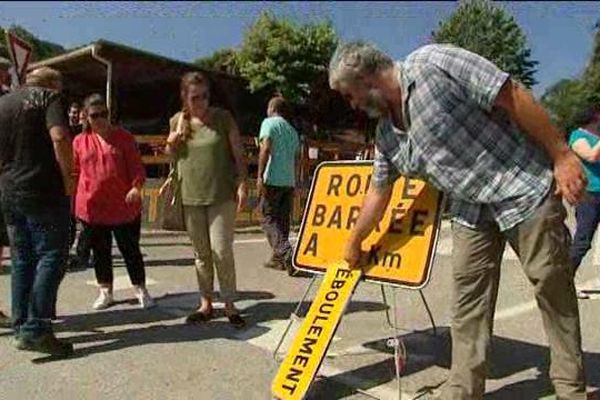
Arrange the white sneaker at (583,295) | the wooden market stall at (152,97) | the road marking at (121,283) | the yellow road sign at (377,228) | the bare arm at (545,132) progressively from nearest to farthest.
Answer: the bare arm at (545,132), the yellow road sign at (377,228), the white sneaker at (583,295), the road marking at (121,283), the wooden market stall at (152,97)

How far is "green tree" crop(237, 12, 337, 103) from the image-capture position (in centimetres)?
2646

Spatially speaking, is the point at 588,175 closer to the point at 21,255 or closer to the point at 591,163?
the point at 591,163

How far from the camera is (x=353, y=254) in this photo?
11.2 feet

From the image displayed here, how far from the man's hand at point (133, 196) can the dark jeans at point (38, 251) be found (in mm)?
919

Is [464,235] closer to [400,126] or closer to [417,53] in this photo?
[400,126]

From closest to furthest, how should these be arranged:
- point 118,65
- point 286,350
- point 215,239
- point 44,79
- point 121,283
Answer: point 44,79
point 286,350
point 215,239
point 121,283
point 118,65

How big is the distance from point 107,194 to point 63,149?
1317mm

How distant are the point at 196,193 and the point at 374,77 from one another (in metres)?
2.08

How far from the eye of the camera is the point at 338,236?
3.80m

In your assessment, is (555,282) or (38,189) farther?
(38,189)

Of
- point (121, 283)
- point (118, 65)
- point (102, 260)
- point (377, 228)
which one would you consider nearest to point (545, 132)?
point (377, 228)

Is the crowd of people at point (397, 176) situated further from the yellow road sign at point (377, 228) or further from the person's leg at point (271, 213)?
the person's leg at point (271, 213)

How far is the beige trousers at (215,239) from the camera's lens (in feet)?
15.0

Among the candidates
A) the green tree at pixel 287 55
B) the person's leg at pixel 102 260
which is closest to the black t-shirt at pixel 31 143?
the person's leg at pixel 102 260
